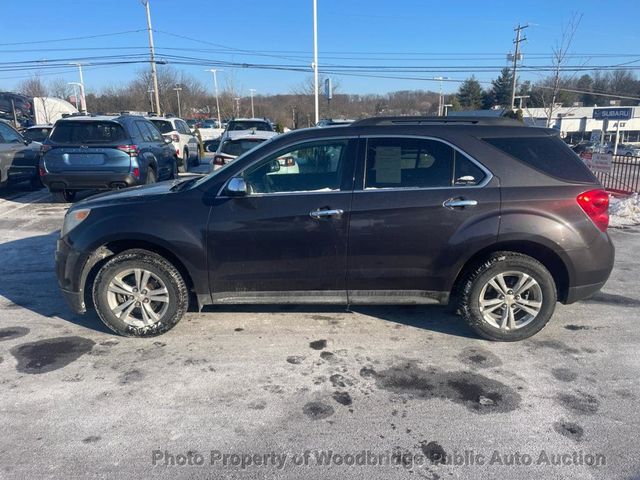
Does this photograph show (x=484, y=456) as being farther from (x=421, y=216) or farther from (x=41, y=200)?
(x=41, y=200)

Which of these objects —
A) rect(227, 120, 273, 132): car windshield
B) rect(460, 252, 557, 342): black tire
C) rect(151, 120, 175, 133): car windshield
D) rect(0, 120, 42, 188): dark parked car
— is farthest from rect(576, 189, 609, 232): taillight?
rect(151, 120, 175, 133): car windshield

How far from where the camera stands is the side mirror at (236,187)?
12.1 ft

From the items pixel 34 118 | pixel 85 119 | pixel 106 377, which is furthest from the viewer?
pixel 34 118

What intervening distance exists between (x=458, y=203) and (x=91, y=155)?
729 centimetres

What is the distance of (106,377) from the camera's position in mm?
3389

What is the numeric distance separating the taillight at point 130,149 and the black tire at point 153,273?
530 centimetres

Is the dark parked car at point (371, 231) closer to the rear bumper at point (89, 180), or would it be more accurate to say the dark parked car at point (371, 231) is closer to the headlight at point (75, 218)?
the headlight at point (75, 218)

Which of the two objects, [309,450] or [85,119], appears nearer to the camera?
[309,450]

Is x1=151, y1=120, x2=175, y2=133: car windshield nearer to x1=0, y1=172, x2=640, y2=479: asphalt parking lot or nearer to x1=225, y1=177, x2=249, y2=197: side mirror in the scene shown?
x1=0, y1=172, x2=640, y2=479: asphalt parking lot

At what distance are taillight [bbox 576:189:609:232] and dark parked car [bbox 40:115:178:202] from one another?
24.6 ft

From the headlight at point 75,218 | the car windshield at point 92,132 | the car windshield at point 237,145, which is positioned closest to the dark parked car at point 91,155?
the car windshield at point 92,132

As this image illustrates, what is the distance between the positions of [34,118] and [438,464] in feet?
132

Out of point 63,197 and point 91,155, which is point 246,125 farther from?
point 91,155

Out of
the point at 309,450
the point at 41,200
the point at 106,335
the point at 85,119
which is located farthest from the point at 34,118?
the point at 309,450
